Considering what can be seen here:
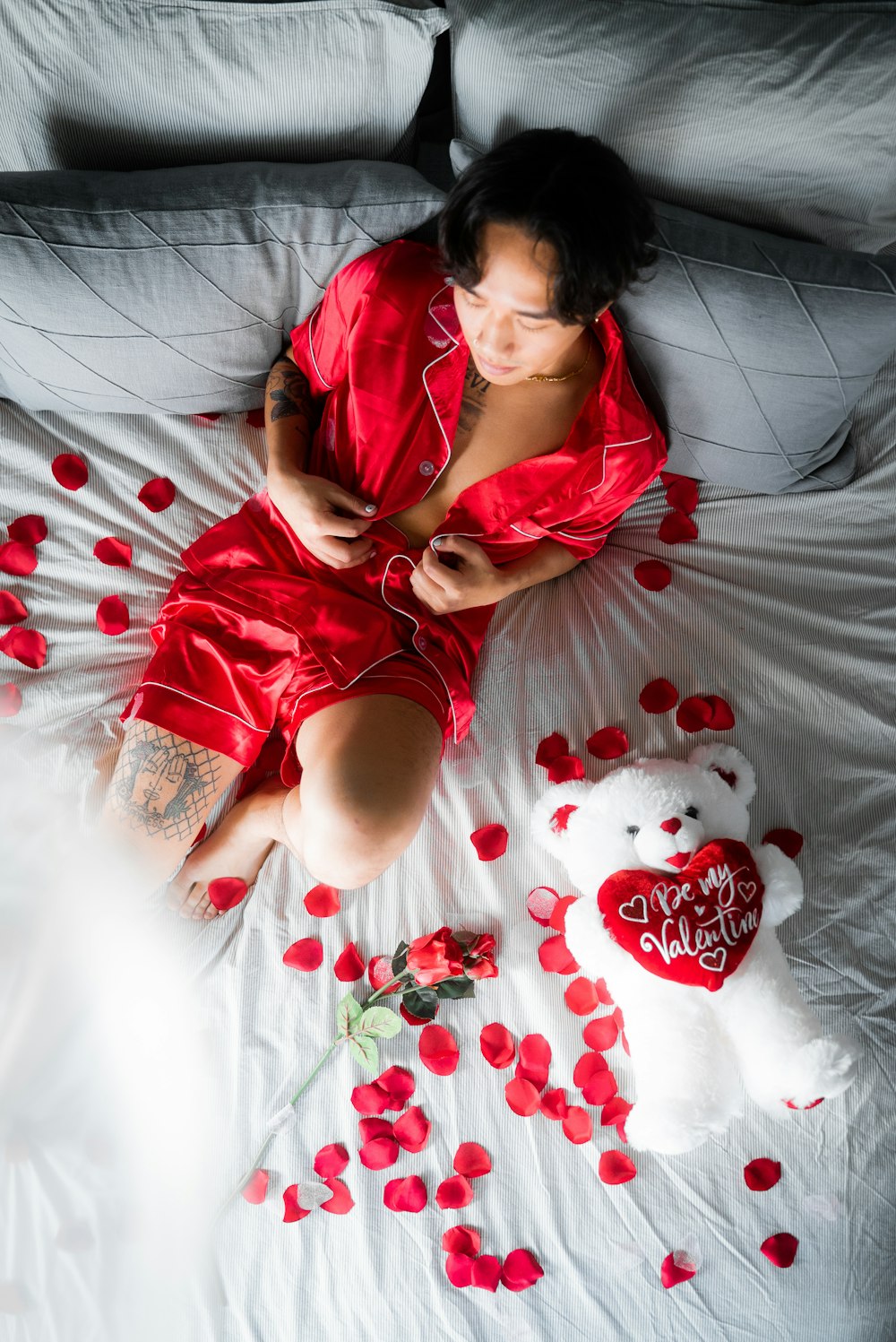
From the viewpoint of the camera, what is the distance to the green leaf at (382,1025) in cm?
125

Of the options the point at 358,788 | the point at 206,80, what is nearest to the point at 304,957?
the point at 358,788

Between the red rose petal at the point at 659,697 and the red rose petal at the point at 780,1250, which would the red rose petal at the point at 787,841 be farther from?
the red rose petal at the point at 780,1250

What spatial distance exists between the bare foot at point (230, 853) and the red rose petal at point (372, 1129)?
363 millimetres

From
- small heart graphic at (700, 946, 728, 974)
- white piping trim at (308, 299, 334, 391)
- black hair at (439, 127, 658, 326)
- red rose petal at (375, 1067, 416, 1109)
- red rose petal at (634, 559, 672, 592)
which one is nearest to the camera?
black hair at (439, 127, 658, 326)

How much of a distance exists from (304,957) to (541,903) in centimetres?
35

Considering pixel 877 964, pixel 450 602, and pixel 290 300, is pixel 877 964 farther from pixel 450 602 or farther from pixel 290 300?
pixel 290 300

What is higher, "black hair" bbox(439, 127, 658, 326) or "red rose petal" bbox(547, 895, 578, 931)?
"black hair" bbox(439, 127, 658, 326)

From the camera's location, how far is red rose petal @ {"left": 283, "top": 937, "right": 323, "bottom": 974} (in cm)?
128

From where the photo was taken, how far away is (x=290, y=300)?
1.33 m

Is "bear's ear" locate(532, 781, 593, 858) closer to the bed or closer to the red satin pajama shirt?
the bed

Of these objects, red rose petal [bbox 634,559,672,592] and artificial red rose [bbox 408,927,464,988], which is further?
red rose petal [bbox 634,559,672,592]

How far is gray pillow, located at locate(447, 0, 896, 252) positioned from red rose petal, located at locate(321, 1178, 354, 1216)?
4.77 feet

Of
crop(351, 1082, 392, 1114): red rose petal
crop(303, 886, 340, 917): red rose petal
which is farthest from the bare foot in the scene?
crop(351, 1082, 392, 1114): red rose petal

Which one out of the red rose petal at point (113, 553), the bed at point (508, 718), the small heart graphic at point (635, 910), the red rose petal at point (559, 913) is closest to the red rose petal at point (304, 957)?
the bed at point (508, 718)
